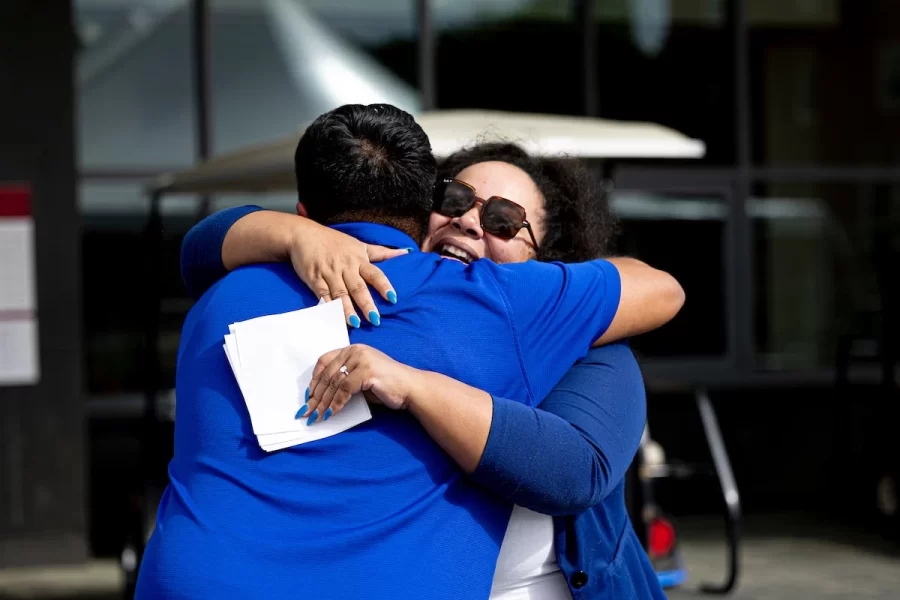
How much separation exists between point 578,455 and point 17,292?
6.67 m

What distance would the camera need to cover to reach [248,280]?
1772mm

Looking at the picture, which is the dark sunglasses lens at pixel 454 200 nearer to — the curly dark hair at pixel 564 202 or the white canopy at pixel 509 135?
the curly dark hair at pixel 564 202

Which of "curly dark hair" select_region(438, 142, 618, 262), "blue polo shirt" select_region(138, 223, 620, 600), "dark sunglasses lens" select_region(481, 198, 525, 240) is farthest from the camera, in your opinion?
"curly dark hair" select_region(438, 142, 618, 262)

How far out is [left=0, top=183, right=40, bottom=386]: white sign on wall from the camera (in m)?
7.71

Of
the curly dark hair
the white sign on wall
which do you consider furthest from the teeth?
the white sign on wall

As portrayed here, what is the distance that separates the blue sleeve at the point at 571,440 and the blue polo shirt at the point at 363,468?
0.15 ft

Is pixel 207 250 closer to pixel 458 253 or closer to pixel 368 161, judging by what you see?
pixel 368 161

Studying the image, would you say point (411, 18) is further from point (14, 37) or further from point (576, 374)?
point (576, 374)

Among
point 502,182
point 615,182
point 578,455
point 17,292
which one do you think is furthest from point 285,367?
point 615,182

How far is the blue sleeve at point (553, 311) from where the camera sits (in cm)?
176

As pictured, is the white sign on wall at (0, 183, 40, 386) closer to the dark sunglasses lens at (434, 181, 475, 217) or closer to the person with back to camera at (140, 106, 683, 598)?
the dark sunglasses lens at (434, 181, 475, 217)

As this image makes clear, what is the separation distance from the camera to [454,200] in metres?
2.34

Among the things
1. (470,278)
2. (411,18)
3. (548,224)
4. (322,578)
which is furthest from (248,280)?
(411,18)

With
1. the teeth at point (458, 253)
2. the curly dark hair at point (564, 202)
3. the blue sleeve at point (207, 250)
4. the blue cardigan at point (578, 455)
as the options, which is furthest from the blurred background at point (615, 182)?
the blue cardigan at point (578, 455)
